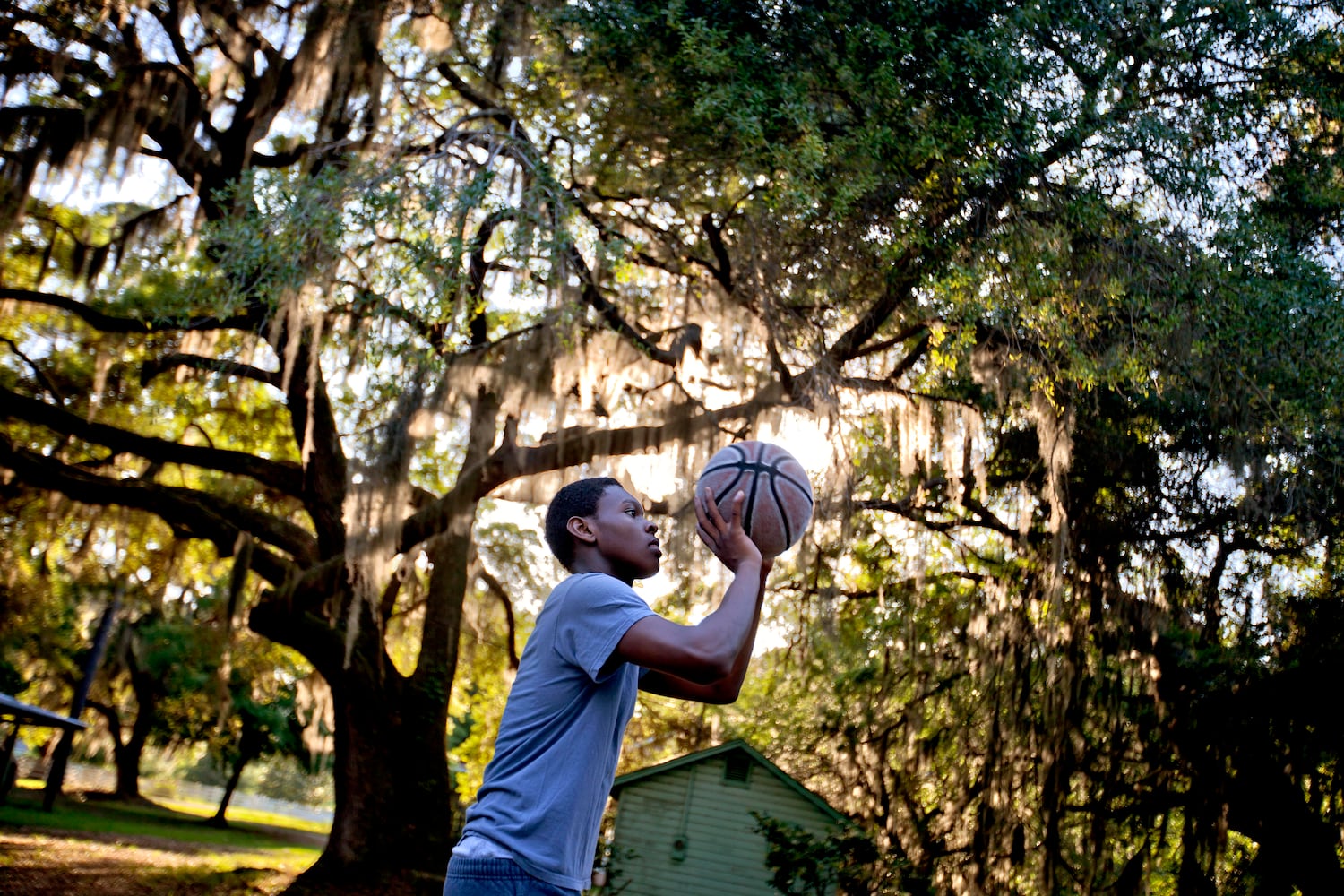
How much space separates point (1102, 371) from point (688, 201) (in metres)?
3.83

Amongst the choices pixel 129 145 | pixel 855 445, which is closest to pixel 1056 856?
pixel 855 445

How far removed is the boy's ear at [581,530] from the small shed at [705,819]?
11535mm

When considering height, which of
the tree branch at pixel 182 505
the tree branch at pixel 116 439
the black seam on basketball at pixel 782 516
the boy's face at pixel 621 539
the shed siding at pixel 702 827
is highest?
the tree branch at pixel 116 439

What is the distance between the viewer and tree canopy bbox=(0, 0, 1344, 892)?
900 cm

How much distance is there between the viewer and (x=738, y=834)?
45.7ft

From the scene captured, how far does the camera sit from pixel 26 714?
601 inches

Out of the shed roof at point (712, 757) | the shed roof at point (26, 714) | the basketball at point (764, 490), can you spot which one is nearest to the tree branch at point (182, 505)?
the shed roof at point (26, 714)

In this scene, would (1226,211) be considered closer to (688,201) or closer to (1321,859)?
(688,201)

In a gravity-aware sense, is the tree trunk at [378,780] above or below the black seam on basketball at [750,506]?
below

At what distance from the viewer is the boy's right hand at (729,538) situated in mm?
2598

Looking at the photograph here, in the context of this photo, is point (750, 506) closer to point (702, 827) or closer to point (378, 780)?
point (378, 780)

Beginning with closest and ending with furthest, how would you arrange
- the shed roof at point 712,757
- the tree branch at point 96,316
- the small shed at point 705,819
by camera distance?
the tree branch at point 96,316 < the small shed at point 705,819 < the shed roof at point 712,757

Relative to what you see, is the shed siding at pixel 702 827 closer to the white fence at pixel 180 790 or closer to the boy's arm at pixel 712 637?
the boy's arm at pixel 712 637

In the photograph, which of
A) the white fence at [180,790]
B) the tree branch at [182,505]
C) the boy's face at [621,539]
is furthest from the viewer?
the white fence at [180,790]
